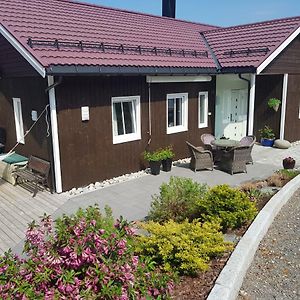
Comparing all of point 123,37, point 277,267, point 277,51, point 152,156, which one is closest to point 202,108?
point 277,51

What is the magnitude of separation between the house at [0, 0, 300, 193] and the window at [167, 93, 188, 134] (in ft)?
0.12

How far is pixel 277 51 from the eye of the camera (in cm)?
1245

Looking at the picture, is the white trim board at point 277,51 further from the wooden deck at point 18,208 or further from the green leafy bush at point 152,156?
the wooden deck at point 18,208

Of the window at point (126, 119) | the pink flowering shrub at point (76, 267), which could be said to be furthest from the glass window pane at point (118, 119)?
the pink flowering shrub at point (76, 267)

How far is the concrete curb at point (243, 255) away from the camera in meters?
3.60

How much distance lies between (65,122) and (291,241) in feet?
19.5

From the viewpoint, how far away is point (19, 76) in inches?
359

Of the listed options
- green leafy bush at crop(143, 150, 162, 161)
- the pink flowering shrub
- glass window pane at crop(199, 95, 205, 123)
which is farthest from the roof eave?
the pink flowering shrub

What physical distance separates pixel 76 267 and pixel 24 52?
6594mm

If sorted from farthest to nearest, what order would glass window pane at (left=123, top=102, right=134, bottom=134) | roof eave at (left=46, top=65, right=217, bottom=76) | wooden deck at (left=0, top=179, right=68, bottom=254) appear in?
glass window pane at (left=123, top=102, right=134, bottom=134)
roof eave at (left=46, top=65, right=217, bottom=76)
wooden deck at (left=0, top=179, right=68, bottom=254)

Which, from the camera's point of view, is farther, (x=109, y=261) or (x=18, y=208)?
(x=18, y=208)

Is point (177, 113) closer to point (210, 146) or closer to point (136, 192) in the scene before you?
point (210, 146)

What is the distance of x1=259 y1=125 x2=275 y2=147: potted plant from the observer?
1454cm

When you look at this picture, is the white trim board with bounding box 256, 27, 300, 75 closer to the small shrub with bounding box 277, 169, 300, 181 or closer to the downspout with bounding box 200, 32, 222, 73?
the downspout with bounding box 200, 32, 222, 73
